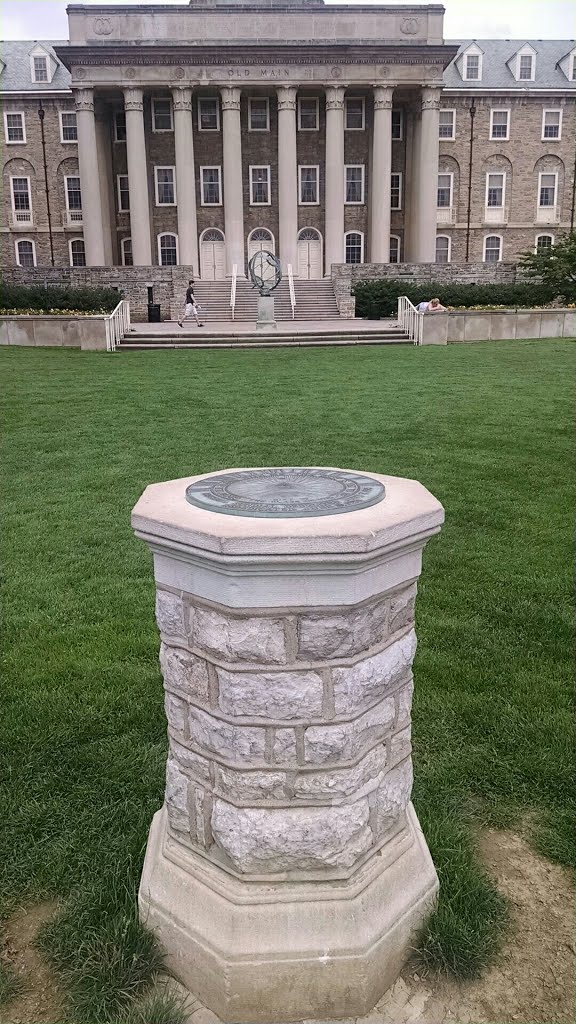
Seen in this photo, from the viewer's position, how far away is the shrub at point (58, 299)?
35.4 m

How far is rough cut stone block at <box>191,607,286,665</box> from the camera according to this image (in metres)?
3.05

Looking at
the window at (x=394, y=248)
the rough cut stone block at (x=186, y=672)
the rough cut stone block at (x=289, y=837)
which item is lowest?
the rough cut stone block at (x=289, y=837)

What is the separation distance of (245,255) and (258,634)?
49.5 meters

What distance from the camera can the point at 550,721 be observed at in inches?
190

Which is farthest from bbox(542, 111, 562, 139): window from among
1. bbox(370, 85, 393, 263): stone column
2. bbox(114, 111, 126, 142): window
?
bbox(114, 111, 126, 142): window

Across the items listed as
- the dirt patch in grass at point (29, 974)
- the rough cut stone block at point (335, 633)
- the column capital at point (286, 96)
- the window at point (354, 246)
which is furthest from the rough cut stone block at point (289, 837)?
the window at point (354, 246)

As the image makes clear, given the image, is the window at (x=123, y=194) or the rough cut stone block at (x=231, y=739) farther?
the window at (x=123, y=194)

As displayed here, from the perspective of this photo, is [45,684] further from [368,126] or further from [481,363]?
[368,126]

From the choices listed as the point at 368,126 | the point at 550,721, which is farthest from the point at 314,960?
the point at 368,126

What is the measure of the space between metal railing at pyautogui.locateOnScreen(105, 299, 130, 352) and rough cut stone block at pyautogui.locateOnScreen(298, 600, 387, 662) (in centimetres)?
2197

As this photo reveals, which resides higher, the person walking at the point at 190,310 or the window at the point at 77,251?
the window at the point at 77,251

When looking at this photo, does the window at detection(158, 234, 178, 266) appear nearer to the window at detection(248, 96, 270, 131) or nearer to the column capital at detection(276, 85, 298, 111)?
the window at detection(248, 96, 270, 131)

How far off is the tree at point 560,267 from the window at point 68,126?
3365 centimetres

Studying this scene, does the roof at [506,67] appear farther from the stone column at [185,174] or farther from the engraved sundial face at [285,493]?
the engraved sundial face at [285,493]
